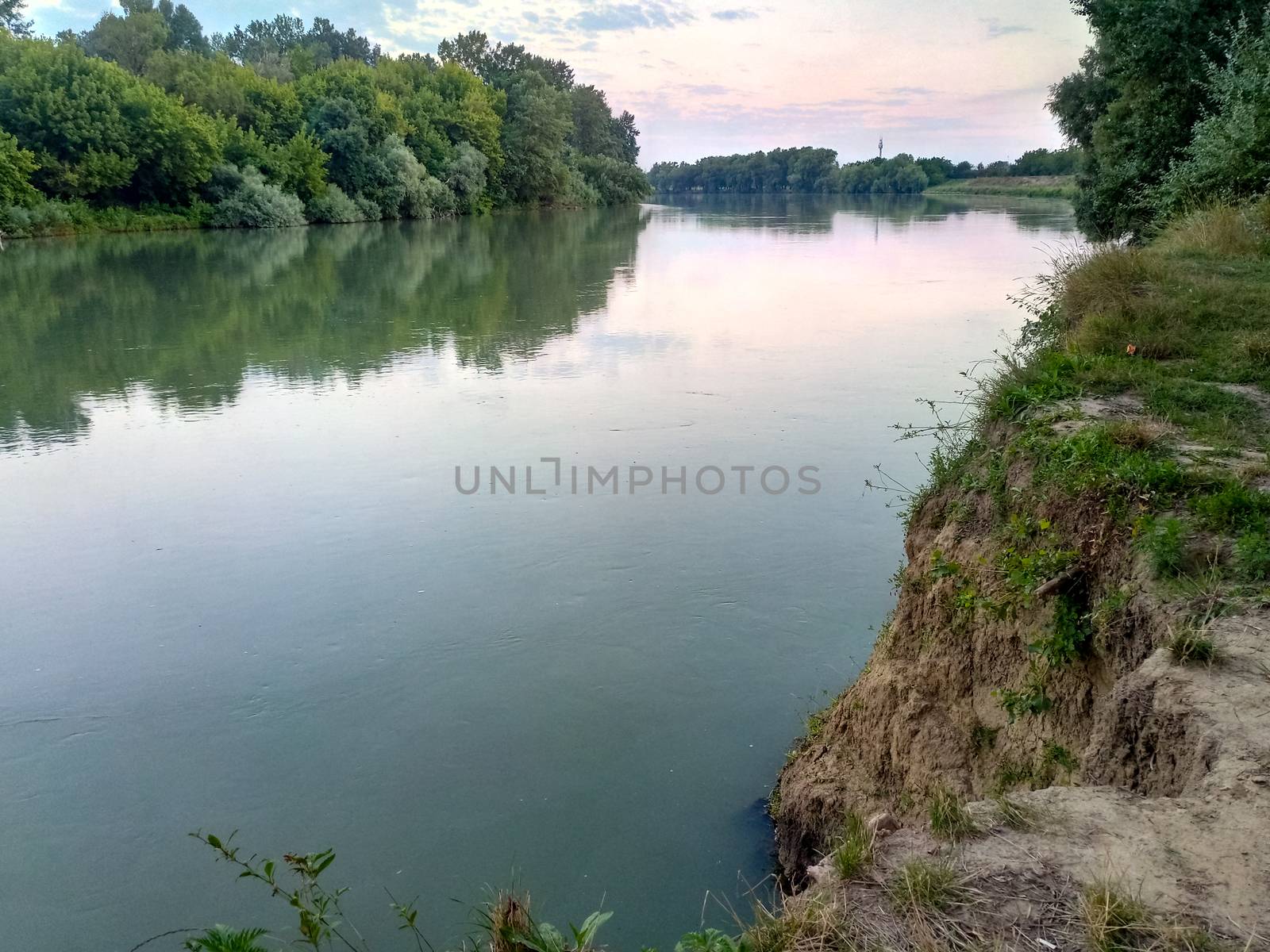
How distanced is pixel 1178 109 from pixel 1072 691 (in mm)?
15904

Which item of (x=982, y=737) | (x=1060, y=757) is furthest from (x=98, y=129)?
(x=1060, y=757)

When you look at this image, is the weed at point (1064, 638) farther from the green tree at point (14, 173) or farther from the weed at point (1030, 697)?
the green tree at point (14, 173)

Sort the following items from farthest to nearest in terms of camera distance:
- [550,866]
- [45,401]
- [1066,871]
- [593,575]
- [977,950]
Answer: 1. [45,401]
2. [593,575]
3. [550,866]
4. [1066,871]
5. [977,950]

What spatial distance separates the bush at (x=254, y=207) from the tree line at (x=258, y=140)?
0.07 m

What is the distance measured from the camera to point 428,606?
600 cm

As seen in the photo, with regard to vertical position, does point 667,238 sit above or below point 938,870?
above

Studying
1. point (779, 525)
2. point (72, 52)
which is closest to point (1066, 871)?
point (779, 525)

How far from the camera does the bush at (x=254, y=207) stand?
128 feet

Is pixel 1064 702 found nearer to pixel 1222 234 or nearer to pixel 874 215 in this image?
pixel 1222 234

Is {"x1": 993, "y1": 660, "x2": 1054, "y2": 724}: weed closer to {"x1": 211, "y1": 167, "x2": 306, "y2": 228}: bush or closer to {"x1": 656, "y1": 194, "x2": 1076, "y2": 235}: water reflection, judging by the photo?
{"x1": 656, "y1": 194, "x2": 1076, "y2": 235}: water reflection

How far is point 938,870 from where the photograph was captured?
2324 mm

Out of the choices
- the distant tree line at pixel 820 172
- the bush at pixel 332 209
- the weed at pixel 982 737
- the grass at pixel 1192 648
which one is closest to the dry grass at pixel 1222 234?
the weed at pixel 982 737

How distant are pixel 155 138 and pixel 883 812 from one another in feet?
134

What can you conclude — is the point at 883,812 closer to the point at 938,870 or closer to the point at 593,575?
the point at 938,870
